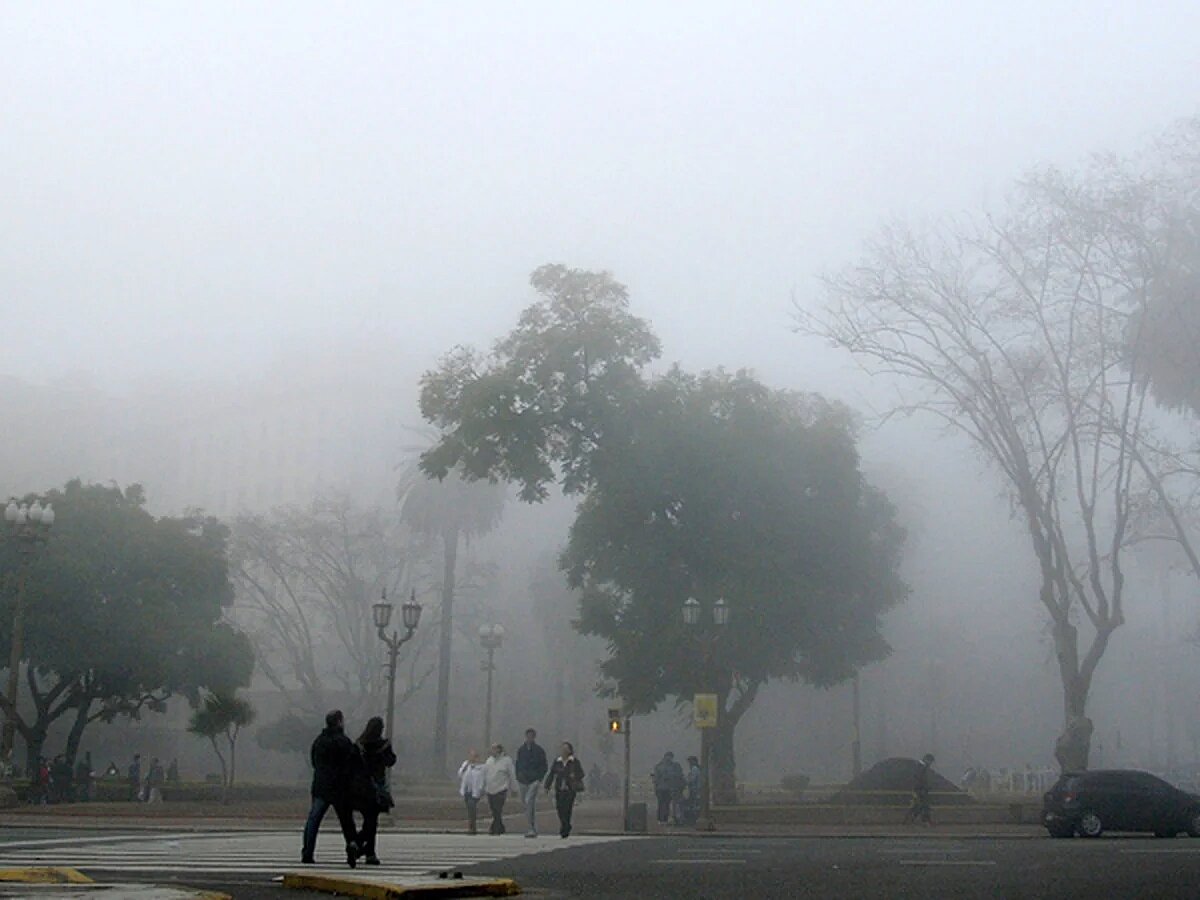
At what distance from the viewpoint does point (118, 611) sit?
156 feet

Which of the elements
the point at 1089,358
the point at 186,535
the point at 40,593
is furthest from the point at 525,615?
the point at 1089,358

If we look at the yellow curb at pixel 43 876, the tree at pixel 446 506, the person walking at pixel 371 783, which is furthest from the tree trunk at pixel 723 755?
the yellow curb at pixel 43 876

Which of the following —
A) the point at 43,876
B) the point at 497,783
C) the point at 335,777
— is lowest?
the point at 43,876

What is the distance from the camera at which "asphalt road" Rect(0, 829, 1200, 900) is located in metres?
12.7

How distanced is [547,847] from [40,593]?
30523 millimetres

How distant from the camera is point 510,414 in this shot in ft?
139

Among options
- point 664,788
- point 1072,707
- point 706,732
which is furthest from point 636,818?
point 1072,707

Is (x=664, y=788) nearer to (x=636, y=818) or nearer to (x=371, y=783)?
(x=636, y=818)

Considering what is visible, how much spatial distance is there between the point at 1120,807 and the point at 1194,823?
144 centimetres

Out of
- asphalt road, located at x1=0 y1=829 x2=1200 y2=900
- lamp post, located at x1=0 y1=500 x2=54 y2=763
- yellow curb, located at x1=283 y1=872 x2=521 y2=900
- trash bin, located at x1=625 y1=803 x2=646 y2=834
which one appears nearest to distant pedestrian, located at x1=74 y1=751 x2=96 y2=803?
lamp post, located at x1=0 y1=500 x2=54 y2=763

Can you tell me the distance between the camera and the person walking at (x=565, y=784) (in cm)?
2586

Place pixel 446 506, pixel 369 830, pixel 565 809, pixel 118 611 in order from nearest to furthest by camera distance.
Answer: pixel 369 830 → pixel 565 809 → pixel 118 611 → pixel 446 506

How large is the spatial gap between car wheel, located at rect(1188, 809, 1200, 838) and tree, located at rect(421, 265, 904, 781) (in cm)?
1661

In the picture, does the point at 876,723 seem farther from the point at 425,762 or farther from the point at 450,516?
the point at 450,516
